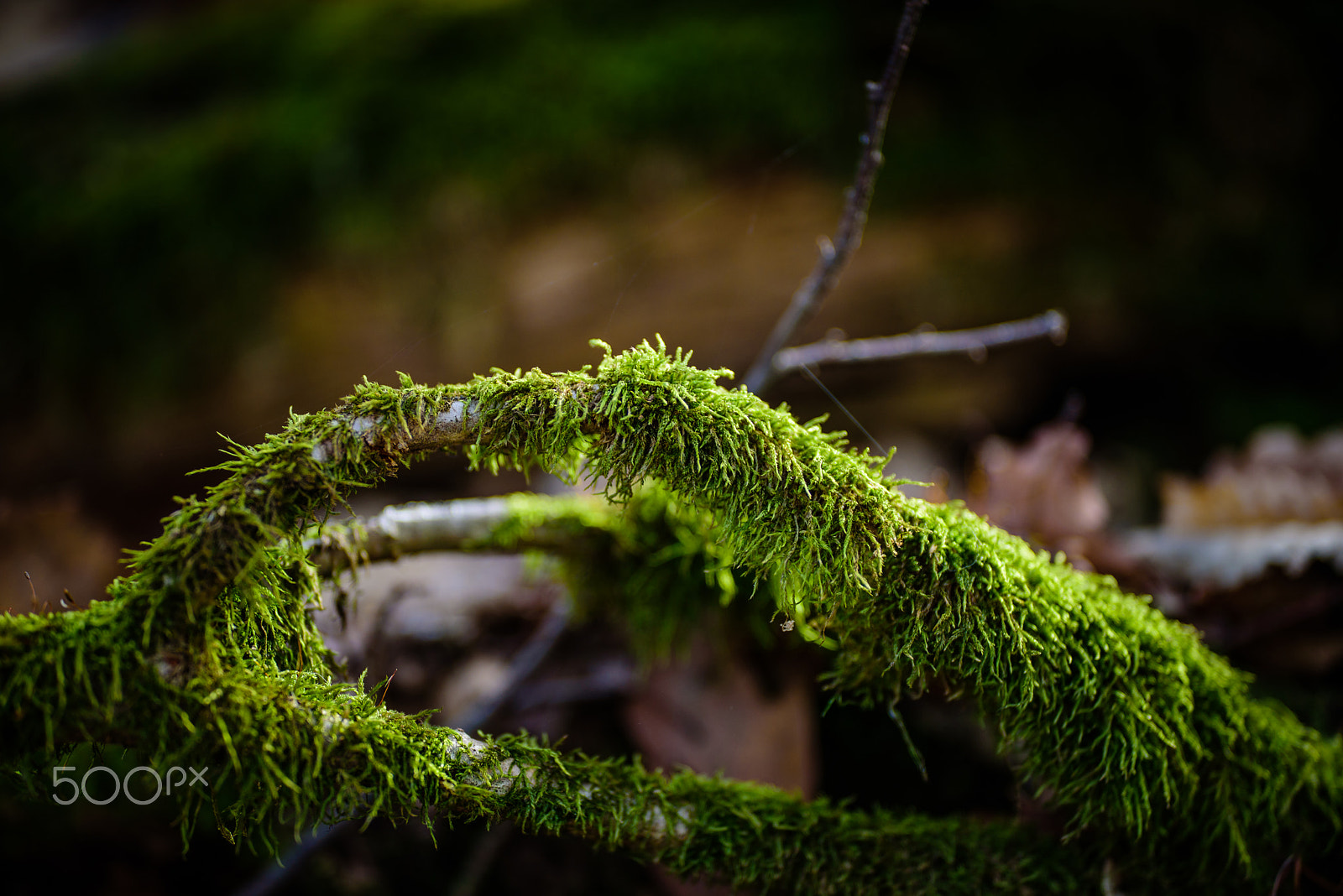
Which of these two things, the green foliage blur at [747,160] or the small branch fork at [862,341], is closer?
the small branch fork at [862,341]

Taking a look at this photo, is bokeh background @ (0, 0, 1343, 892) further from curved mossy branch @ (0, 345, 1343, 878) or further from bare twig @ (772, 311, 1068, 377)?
curved mossy branch @ (0, 345, 1343, 878)

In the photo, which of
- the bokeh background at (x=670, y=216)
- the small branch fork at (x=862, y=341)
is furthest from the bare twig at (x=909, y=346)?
the bokeh background at (x=670, y=216)

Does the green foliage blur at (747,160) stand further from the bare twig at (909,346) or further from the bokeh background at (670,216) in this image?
the bare twig at (909,346)

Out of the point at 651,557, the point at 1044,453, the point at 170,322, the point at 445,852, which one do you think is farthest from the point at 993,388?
the point at 170,322

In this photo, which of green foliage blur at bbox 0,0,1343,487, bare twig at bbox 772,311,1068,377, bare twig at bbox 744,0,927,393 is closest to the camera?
bare twig at bbox 744,0,927,393

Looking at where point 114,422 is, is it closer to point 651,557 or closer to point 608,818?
point 651,557

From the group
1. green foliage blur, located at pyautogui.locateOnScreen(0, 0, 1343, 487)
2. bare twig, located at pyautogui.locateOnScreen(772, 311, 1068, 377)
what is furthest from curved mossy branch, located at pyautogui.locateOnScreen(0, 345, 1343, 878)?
green foliage blur, located at pyautogui.locateOnScreen(0, 0, 1343, 487)

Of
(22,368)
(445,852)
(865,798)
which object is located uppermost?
(22,368)
